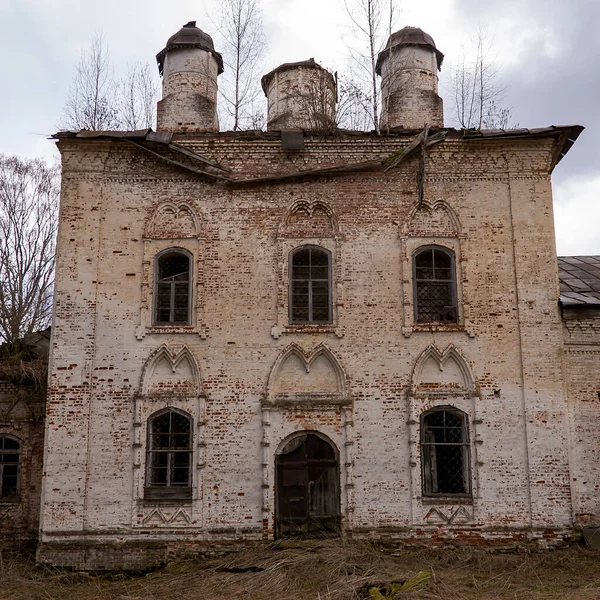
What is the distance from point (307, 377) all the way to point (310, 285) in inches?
64.4

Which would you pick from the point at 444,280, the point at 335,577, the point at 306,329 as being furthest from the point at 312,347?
the point at 335,577

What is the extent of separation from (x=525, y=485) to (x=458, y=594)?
2.85 m

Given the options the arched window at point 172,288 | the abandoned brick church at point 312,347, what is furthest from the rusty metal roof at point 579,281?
the arched window at point 172,288

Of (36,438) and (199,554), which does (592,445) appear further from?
(36,438)

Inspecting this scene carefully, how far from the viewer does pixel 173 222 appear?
1313 cm

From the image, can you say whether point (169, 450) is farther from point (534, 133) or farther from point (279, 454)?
point (534, 133)

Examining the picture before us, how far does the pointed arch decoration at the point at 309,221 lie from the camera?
13.0 m

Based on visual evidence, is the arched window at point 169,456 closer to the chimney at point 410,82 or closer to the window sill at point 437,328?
the window sill at point 437,328

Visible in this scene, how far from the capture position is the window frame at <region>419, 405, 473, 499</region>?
12078 mm

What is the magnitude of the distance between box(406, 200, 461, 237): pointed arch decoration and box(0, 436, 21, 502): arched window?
8.30 meters

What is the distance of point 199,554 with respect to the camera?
11.8 m

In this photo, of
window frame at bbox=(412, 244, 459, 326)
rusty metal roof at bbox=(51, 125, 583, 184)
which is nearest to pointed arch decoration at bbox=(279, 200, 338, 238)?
rusty metal roof at bbox=(51, 125, 583, 184)

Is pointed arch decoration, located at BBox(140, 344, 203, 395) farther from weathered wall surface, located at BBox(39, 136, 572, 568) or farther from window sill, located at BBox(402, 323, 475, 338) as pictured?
window sill, located at BBox(402, 323, 475, 338)

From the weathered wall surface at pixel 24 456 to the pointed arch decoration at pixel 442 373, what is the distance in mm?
7035
